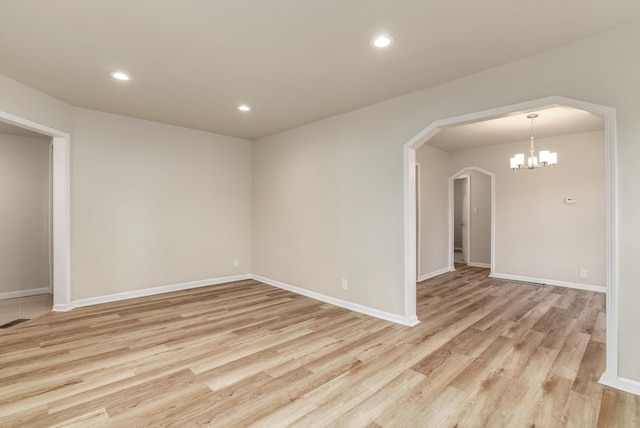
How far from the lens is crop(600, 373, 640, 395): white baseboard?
2.15 meters

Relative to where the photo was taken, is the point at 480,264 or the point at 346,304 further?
the point at 480,264

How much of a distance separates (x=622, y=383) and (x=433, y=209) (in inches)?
172

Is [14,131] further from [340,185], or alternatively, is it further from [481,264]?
[481,264]

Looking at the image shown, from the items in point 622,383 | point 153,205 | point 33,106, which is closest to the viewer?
point 622,383

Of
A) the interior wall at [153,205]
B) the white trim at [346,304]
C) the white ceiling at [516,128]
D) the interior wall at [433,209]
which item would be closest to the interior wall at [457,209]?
the interior wall at [433,209]

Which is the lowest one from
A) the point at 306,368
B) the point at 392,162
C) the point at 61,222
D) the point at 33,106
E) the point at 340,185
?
the point at 306,368

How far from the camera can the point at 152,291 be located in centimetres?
470

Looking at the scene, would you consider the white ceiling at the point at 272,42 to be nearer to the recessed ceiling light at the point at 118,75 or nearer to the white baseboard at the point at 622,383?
the recessed ceiling light at the point at 118,75

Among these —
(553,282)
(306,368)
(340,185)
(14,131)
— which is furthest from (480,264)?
(14,131)

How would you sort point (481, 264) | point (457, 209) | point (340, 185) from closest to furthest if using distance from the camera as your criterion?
1. point (340, 185)
2. point (481, 264)
3. point (457, 209)

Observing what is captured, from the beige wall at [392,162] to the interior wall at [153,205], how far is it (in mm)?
539

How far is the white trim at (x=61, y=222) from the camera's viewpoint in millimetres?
3861

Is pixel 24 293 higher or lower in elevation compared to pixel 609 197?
lower

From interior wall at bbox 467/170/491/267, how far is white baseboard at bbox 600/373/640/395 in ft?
17.4
